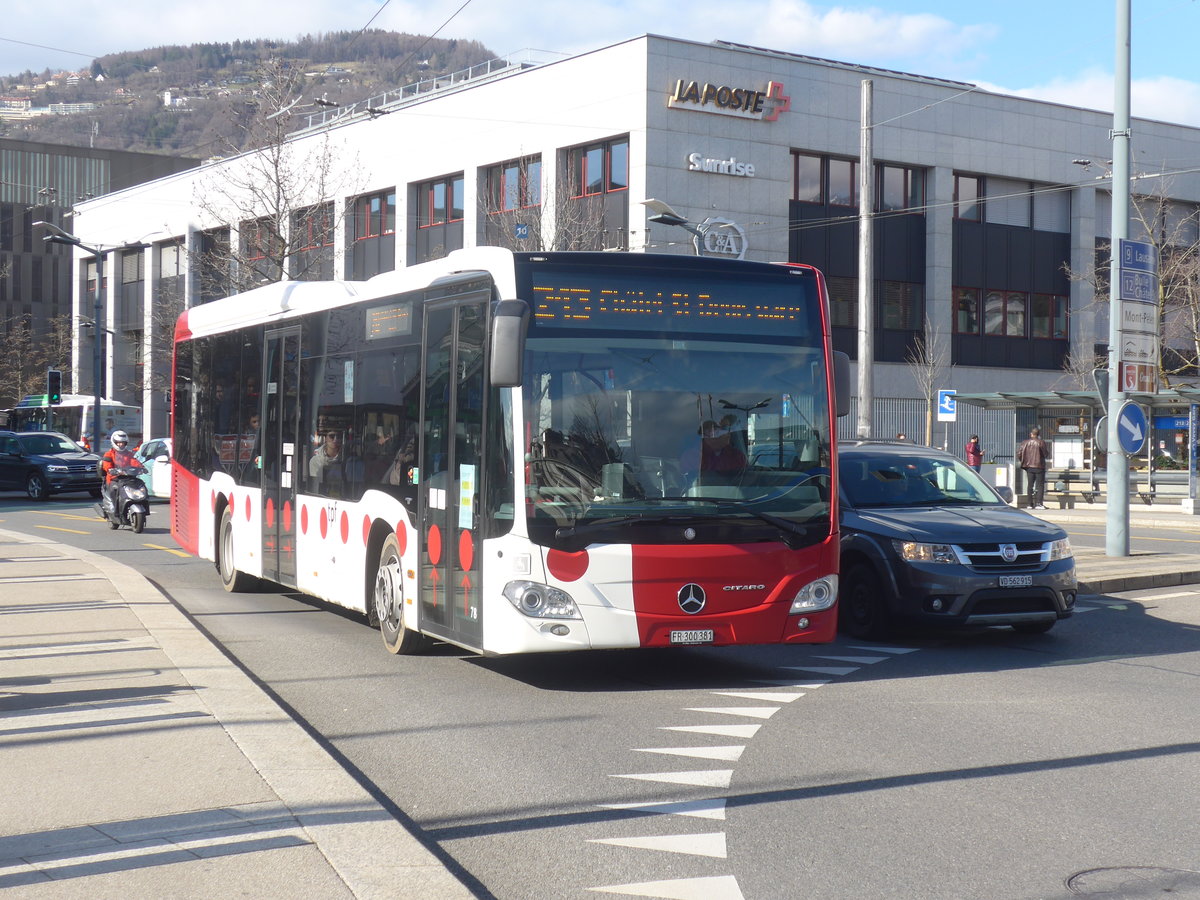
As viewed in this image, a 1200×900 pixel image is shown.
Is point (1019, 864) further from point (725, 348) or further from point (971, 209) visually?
point (971, 209)

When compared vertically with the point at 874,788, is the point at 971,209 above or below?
above

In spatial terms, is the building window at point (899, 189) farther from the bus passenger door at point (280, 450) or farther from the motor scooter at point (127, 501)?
the bus passenger door at point (280, 450)

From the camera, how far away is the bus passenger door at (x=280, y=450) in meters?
13.8

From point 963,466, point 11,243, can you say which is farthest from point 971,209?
point 11,243

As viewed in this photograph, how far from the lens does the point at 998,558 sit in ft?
38.4

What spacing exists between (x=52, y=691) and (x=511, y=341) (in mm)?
3492

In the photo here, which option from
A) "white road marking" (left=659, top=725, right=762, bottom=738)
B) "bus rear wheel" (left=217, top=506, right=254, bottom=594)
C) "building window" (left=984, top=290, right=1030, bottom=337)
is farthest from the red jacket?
"building window" (left=984, top=290, right=1030, bottom=337)

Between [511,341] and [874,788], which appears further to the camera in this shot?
[511,341]

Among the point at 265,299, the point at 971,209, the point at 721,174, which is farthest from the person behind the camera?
the point at 971,209

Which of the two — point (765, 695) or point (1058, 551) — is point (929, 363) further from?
point (765, 695)

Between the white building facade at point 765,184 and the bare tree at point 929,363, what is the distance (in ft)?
0.94

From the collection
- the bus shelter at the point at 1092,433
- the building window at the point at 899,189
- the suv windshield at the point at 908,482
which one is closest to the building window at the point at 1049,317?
the building window at the point at 899,189

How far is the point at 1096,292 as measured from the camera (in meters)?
50.8

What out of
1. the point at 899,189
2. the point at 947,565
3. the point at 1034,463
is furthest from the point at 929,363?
the point at 947,565
